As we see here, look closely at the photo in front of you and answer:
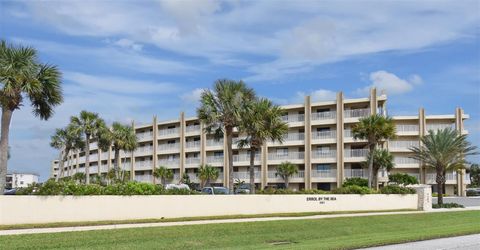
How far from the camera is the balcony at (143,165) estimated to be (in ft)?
305

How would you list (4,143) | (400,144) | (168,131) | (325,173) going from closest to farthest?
1. (4,143)
2. (325,173)
3. (400,144)
4. (168,131)

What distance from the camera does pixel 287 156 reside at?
74062 millimetres

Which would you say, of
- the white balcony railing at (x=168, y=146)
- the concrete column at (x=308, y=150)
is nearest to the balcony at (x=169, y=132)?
the white balcony railing at (x=168, y=146)

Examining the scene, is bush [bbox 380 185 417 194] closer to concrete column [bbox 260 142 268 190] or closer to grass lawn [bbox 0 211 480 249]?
grass lawn [bbox 0 211 480 249]

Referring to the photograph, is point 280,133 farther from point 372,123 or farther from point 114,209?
point 114,209

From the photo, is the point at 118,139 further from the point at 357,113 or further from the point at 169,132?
the point at 357,113

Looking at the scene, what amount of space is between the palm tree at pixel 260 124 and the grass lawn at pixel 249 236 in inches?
383

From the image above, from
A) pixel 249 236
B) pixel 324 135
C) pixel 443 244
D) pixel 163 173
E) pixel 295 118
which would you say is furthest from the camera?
pixel 163 173

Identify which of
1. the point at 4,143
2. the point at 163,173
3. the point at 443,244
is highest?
the point at 4,143

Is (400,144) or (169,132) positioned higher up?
(169,132)

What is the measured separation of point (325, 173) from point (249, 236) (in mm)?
50668

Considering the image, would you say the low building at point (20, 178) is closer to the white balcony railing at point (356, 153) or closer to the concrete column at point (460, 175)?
the white balcony railing at point (356, 153)

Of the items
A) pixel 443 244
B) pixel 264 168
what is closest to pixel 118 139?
pixel 264 168

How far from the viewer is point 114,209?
2503 centimetres
